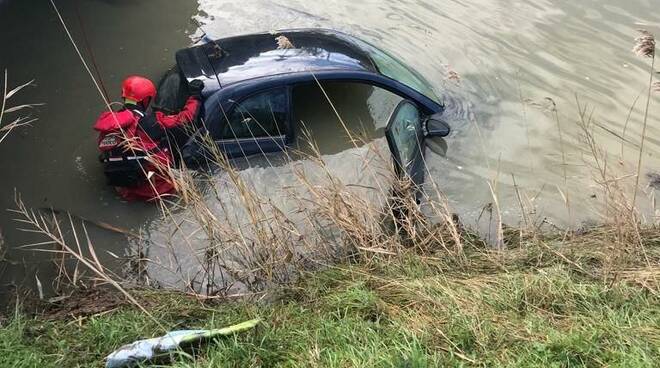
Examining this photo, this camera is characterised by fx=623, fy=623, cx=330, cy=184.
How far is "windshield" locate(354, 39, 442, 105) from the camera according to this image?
574 cm

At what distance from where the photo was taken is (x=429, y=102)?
6.02 meters

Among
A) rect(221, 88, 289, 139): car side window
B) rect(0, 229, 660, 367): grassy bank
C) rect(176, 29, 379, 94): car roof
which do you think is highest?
rect(176, 29, 379, 94): car roof

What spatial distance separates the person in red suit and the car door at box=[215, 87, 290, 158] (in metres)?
0.33

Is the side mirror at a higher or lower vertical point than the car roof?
lower

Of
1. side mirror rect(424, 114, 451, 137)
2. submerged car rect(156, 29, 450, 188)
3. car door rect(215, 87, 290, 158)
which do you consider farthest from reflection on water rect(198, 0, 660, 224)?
car door rect(215, 87, 290, 158)

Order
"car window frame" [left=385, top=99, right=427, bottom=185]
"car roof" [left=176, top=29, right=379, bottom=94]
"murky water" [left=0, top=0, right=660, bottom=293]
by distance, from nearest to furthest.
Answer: "car window frame" [left=385, top=99, right=427, bottom=185], "car roof" [left=176, top=29, right=379, bottom=94], "murky water" [left=0, top=0, right=660, bottom=293]

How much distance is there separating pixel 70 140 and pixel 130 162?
4.17 feet

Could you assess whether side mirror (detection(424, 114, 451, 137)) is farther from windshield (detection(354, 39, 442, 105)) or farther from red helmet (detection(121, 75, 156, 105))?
red helmet (detection(121, 75, 156, 105))

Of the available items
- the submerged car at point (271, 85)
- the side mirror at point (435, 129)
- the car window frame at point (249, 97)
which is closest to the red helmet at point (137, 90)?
the submerged car at point (271, 85)

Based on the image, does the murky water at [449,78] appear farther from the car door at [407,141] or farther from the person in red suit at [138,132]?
the car door at [407,141]

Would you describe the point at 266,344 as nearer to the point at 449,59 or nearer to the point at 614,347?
the point at 614,347

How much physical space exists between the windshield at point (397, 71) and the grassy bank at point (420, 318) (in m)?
1.87

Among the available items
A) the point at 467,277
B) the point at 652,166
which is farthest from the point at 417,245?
the point at 652,166

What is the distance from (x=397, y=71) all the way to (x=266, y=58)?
4.33ft
